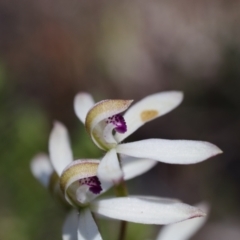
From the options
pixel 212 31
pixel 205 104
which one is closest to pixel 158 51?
pixel 212 31

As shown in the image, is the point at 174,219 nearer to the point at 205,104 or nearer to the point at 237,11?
the point at 205,104

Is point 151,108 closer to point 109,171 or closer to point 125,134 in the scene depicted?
point 125,134

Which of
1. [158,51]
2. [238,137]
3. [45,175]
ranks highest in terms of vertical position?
[158,51]

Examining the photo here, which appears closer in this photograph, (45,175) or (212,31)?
(45,175)

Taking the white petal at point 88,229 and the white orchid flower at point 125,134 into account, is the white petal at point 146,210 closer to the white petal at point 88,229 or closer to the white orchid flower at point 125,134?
the white petal at point 88,229

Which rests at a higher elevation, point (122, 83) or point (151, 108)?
point (122, 83)

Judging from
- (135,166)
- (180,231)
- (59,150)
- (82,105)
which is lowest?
(180,231)

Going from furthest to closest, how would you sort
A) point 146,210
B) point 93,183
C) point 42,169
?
point 42,169 < point 93,183 < point 146,210

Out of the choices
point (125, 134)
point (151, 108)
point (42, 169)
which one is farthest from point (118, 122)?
point (42, 169)
